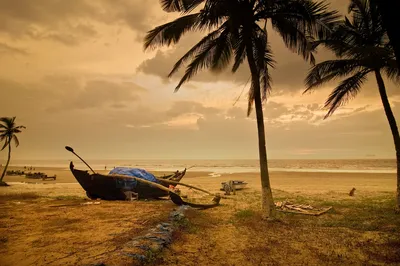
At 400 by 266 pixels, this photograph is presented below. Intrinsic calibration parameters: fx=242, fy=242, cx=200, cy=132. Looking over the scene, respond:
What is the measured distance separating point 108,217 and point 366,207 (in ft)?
35.5

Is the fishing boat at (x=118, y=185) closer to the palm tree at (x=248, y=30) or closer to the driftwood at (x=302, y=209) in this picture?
the driftwood at (x=302, y=209)

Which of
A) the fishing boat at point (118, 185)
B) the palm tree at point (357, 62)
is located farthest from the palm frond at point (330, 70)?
the fishing boat at point (118, 185)

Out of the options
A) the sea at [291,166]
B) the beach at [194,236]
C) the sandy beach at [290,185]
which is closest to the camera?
the beach at [194,236]

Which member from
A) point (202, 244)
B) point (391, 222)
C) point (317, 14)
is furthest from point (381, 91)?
point (202, 244)

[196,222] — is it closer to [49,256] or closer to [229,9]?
[49,256]

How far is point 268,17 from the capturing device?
28.7ft

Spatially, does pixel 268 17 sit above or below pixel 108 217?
above

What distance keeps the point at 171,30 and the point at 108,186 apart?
8.33m

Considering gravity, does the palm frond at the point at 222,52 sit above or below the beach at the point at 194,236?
above

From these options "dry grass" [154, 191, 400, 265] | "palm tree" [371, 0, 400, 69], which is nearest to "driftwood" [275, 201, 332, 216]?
"dry grass" [154, 191, 400, 265]

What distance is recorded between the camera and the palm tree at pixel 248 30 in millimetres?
8055

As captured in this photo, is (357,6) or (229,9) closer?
(229,9)

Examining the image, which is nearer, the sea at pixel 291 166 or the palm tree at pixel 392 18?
the palm tree at pixel 392 18

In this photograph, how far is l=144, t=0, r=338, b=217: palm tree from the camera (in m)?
8.05
